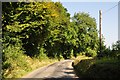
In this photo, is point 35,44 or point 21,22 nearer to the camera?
point 21,22

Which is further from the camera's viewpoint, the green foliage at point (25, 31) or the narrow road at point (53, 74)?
the green foliage at point (25, 31)

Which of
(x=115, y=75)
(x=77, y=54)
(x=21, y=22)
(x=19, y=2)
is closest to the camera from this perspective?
(x=115, y=75)

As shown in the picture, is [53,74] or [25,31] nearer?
[53,74]

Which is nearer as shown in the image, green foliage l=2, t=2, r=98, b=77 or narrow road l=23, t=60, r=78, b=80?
narrow road l=23, t=60, r=78, b=80

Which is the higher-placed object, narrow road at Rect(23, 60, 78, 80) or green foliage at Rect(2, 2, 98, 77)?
green foliage at Rect(2, 2, 98, 77)

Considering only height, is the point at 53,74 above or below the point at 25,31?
below

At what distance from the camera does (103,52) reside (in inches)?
1351

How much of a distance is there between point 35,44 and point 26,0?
10549 millimetres

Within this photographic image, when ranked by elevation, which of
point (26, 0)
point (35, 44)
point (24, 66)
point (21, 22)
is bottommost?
point (24, 66)

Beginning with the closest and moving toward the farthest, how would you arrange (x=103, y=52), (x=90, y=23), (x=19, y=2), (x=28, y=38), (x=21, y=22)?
1. (x=103, y=52)
2. (x=19, y=2)
3. (x=21, y=22)
4. (x=28, y=38)
5. (x=90, y=23)

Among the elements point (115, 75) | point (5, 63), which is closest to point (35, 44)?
point (5, 63)

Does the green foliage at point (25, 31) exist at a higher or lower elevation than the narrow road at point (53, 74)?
higher

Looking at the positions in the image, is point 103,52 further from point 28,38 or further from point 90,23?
point 90,23

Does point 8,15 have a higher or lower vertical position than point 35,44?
higher
